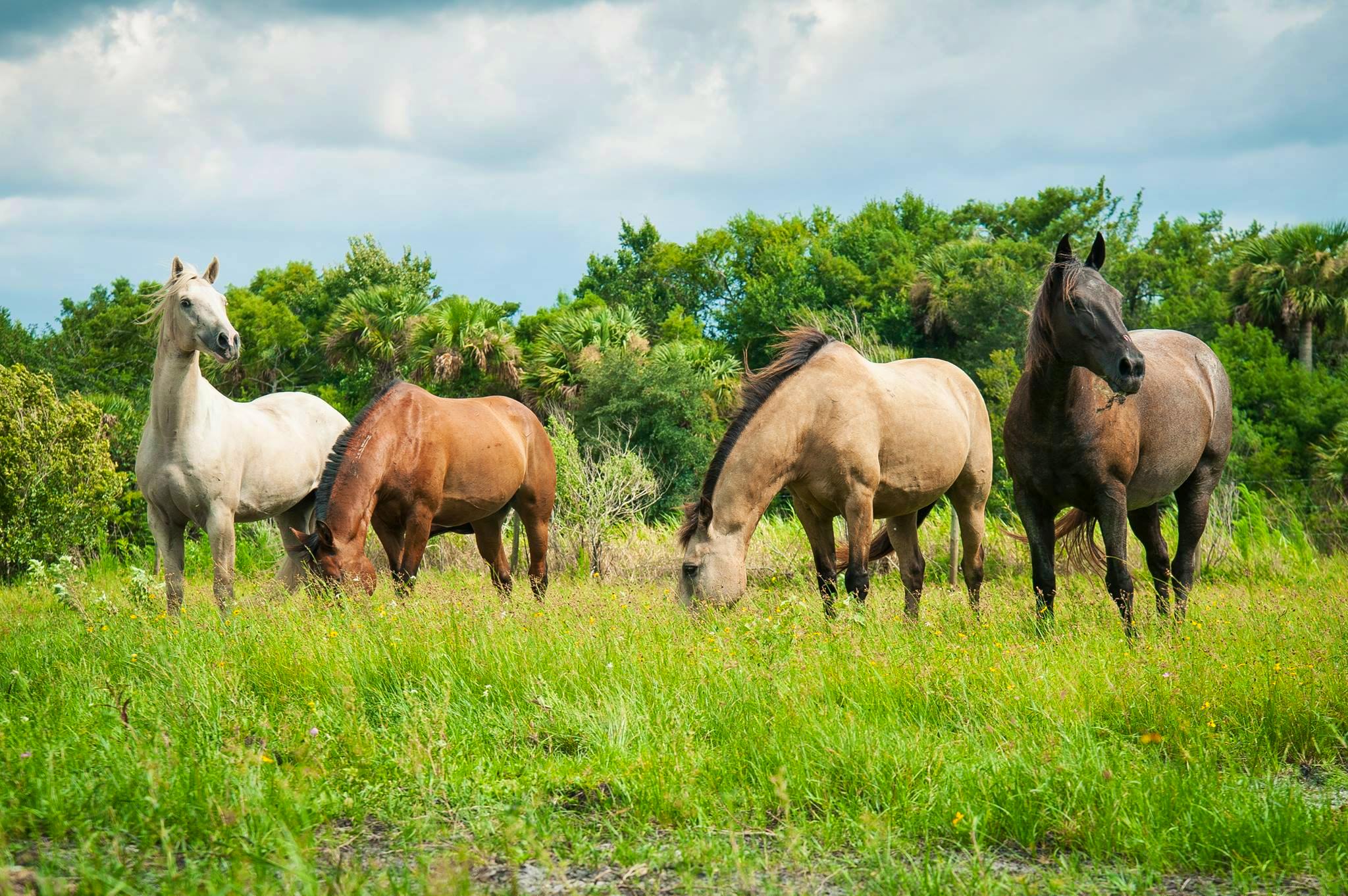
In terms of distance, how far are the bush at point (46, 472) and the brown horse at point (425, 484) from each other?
20.6 feet

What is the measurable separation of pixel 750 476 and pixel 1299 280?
1110 inches

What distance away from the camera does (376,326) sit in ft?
91.8

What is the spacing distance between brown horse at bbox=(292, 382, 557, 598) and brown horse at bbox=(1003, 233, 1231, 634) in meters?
4.25

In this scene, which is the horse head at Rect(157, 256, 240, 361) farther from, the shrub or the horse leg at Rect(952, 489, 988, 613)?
the shrub

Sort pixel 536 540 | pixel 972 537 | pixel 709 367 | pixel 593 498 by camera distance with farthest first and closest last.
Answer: pixel 709 367 < pixel 593 498 < pixel 536 540 < pixel 972 537

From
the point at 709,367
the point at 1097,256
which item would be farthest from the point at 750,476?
the point at 709,367

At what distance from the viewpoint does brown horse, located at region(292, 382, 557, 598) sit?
22.1 ft

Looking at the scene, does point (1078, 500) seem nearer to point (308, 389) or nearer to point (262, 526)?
point (262, 526)

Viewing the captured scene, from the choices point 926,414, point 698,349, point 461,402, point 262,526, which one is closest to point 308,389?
point 698,349

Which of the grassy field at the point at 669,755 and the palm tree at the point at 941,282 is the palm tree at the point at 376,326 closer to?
the palm tree at the point at 941,282

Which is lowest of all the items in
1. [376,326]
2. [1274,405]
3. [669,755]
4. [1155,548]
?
[669,755]

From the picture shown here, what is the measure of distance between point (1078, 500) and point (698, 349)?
75.9 feet

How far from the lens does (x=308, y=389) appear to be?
3509 centimetres

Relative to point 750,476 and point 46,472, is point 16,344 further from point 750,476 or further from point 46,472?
point 750,476
